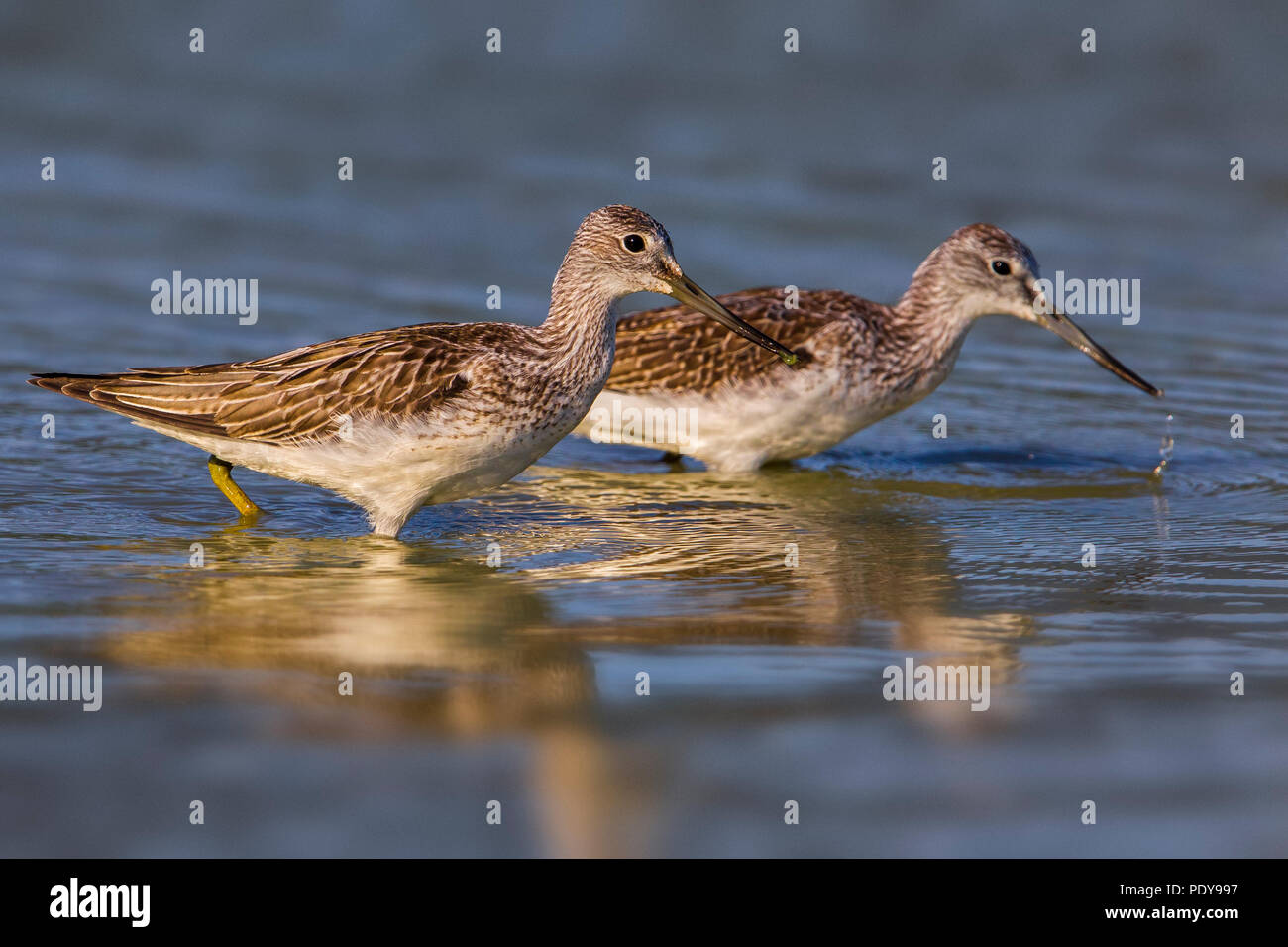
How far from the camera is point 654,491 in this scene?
34.6ft

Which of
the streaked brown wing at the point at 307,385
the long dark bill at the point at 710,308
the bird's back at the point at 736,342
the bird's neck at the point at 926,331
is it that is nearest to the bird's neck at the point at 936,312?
the bird's neck at the point at 926,331

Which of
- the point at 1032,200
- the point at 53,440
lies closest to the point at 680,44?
the point at 1032,200

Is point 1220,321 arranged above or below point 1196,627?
above

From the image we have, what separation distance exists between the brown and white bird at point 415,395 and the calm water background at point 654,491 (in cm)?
41

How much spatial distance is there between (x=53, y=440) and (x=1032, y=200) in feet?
32.7

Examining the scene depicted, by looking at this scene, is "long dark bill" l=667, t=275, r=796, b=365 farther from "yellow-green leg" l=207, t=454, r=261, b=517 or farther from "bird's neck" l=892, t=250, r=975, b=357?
"yellow-green leg" l=207, t=454, r=261, b=517

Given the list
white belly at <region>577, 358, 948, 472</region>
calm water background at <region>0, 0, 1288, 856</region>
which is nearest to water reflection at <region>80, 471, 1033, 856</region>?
calm water background at <region>0, 0, 1288, 856</region>

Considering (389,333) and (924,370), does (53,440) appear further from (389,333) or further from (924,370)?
(924,370)

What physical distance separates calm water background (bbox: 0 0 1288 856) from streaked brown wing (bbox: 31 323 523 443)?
59cm

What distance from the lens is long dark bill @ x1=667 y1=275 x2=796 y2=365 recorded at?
9.50 meters

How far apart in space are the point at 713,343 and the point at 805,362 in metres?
0.68

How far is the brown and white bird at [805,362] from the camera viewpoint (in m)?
10.9
